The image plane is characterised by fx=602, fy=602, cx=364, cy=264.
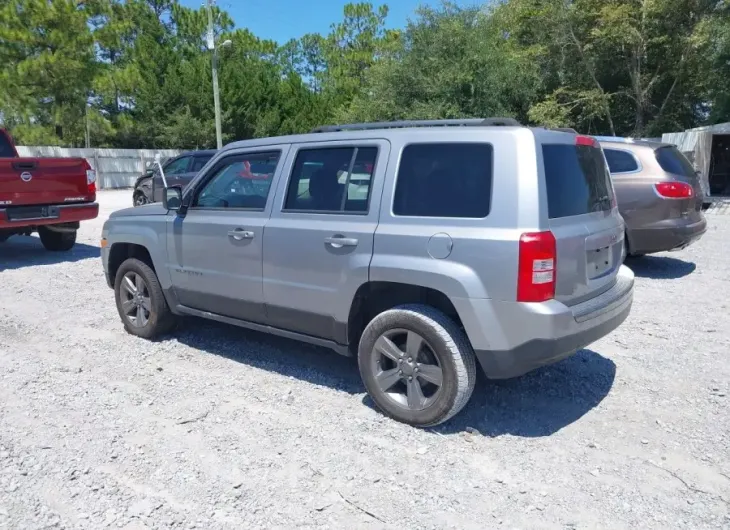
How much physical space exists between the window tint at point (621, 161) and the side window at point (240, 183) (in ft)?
→ 17.5

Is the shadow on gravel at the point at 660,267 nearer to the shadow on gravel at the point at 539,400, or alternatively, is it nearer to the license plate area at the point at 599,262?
the shadow on gravel at the point at 539,400

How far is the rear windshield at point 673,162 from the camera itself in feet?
25.9

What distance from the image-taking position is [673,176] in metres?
7.79

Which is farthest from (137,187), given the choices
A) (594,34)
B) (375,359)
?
(594,34)

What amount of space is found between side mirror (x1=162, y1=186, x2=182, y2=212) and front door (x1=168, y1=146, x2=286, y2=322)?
0.34ft

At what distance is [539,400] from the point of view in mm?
4258

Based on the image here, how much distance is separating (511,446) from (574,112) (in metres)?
25.5

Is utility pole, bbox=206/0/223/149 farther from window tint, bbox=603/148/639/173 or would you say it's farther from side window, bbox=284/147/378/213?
side window, bbox=284/147/378/213

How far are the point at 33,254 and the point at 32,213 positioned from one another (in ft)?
5.65

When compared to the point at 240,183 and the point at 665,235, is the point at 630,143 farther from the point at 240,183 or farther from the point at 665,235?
the point at 240,183

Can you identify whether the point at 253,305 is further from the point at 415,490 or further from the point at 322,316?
the point at 415,490

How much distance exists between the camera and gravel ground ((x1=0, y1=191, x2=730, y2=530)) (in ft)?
9.86

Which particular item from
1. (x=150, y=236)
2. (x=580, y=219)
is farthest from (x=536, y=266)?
(x=150, y=236)

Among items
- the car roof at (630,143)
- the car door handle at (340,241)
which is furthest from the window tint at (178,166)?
the car door handle at (340,241)
